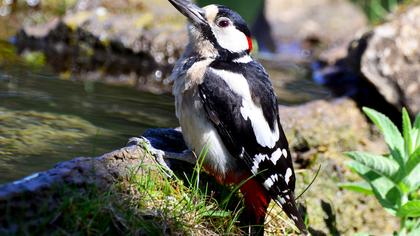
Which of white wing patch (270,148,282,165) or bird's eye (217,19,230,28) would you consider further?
bird's eye (217,19,230,28)

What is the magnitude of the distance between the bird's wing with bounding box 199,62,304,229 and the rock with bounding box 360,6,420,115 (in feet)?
7.91

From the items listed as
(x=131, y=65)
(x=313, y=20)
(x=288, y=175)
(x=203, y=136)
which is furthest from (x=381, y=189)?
(x=313, y=20)

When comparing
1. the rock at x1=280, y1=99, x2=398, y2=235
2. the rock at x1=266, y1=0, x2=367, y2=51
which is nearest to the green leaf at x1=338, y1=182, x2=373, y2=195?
the rock at x1=280, y1=99, x2=398, y2=235

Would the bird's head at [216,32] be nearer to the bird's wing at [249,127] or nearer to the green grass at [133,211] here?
the bird's wing at [249,127]

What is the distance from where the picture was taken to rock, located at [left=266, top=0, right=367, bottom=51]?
10166 millimetres

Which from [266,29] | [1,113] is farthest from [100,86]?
[266,29]

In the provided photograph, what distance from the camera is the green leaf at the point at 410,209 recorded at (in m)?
3.96

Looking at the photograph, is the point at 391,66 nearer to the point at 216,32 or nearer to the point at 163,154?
the point at 216,32

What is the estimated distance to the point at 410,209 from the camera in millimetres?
4008

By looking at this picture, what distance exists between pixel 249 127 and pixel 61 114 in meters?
1.68

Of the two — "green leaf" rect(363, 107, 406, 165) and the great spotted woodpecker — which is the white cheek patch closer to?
the great spotted woodpecker

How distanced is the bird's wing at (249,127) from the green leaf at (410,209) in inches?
25.2

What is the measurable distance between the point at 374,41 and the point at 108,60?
3088 mm

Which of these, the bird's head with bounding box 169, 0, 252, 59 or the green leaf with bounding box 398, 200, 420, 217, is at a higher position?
the bird's head with bounding box 169, 0, 252, 59
